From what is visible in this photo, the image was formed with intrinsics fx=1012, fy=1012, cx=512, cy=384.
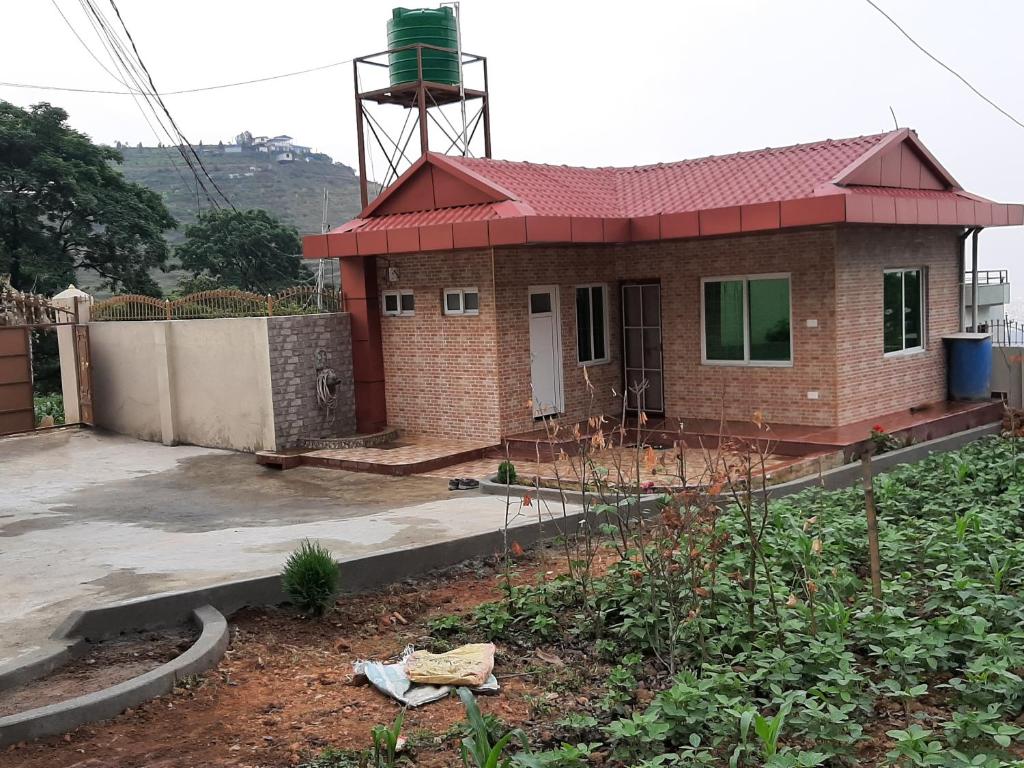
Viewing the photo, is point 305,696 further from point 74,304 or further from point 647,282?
point 74,304

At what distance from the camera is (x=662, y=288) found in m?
14.8

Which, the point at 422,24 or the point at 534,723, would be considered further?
the point at 422,24

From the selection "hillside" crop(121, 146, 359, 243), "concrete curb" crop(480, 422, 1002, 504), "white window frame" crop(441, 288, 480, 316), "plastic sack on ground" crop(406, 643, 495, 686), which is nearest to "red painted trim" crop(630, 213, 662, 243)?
"white window frame" crop(441, 288, 480, 316)

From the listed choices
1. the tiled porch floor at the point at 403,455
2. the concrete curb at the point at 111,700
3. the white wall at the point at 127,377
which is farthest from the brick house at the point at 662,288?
the concrete curb at the point at 111,700

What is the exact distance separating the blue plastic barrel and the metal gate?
14637mm

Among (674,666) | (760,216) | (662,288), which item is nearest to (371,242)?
(662,288)

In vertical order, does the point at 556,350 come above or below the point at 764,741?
above

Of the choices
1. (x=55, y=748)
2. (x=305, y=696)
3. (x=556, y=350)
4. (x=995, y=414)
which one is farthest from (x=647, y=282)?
(x=55, y=748)

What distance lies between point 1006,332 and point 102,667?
1525cm

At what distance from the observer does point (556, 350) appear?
1449 centimetres

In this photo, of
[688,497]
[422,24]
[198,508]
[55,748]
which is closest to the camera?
[55,748]

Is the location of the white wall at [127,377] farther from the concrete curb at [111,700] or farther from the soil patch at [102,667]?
the concrete curb at [111,700]

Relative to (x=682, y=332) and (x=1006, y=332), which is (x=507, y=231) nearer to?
(x=682, y=332)

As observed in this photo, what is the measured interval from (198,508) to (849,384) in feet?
27.3
